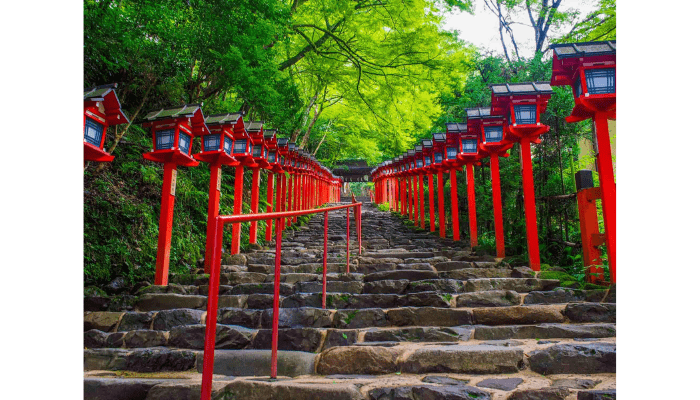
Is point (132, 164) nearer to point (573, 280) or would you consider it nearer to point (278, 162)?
point (278, 162)

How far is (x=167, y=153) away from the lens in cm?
512

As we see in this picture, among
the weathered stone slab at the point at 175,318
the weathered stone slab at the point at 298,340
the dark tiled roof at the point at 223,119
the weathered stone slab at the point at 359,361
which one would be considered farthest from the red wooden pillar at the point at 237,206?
the weathered stone slab at the point at 359,361

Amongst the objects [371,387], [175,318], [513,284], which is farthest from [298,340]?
[513,284]

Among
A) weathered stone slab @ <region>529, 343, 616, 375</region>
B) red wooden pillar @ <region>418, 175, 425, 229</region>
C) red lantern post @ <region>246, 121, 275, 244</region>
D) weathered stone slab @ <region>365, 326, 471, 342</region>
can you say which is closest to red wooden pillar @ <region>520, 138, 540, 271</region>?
weathered stone slab @ <region>365, 326, 471, 342</region>

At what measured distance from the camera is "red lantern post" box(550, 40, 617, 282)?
13.8 ft

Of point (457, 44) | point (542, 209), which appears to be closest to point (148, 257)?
point (542, 209)

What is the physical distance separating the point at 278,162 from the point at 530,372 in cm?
814

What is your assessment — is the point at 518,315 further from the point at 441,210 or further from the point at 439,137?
the point at 439,137

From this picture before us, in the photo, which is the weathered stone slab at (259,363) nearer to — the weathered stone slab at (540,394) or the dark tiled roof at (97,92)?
the weathered stone slab at (540,394)

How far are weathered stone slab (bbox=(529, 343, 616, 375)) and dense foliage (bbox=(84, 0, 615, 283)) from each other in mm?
4193

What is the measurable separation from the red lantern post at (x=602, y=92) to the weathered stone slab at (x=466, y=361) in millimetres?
2196

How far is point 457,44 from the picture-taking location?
31.7 ft

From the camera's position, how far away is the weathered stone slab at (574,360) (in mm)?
2783

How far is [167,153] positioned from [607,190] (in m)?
5.49
